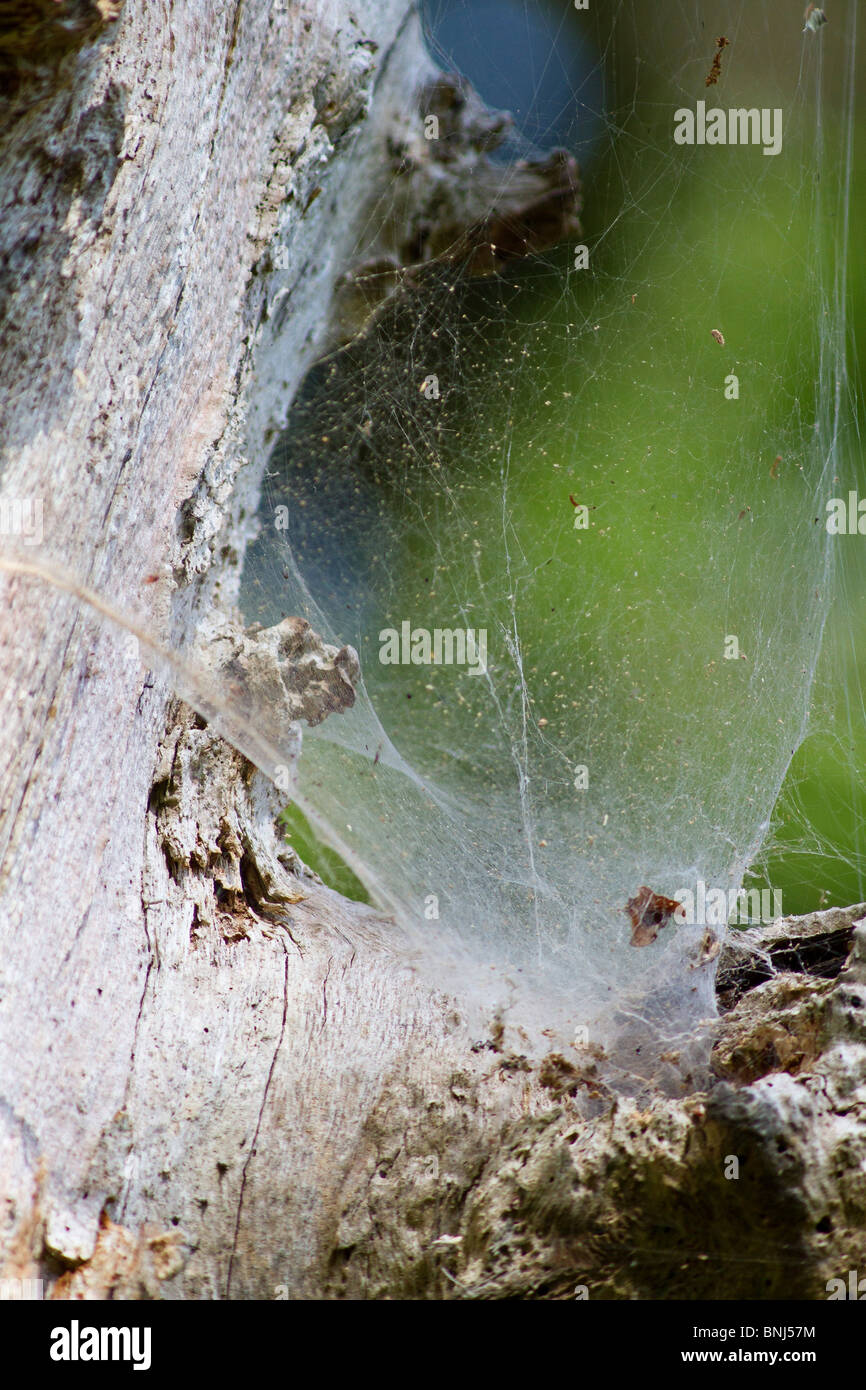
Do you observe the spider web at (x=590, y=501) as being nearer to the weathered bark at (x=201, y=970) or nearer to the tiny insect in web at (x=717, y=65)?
the tiny insect in web at (x=717, y=65)

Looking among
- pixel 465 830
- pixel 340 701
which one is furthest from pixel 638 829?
pixel 340 701

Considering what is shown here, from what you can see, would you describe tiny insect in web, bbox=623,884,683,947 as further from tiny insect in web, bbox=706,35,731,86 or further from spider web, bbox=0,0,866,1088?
tiny insect in web, bbox=706,35,731,86

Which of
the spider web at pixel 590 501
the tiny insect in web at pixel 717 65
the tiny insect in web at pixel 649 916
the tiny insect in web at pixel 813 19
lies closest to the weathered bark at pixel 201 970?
the tiny insect in web at pixel 649 916

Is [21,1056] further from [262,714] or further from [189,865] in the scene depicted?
[262,714]

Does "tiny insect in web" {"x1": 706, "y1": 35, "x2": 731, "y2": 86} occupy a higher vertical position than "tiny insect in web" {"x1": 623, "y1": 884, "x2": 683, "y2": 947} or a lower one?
higher

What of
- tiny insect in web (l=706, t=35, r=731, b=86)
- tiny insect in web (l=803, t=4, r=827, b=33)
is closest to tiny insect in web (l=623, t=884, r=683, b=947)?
tiny insect in web (l=706, t=35, r=731, b=86)

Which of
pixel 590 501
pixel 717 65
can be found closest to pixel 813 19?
pixel 717 65
